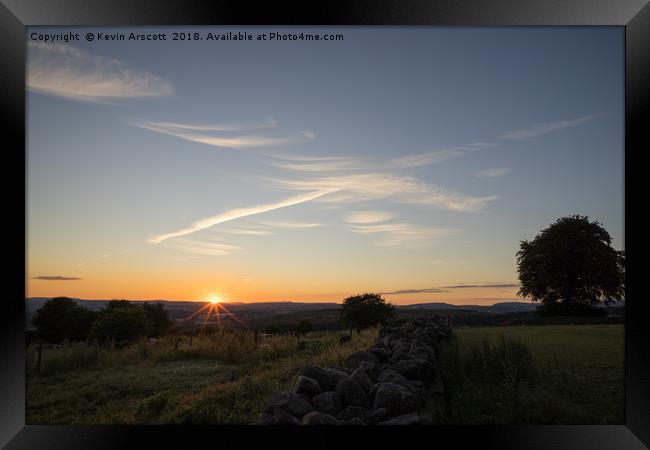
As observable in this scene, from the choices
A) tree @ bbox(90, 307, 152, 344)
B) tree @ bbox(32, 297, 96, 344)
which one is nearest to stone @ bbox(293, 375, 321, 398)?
tree @ bbox(90, 307, 152, 344)

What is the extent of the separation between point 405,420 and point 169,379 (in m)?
5.32

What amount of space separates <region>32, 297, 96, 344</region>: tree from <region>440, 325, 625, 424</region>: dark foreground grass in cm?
1048

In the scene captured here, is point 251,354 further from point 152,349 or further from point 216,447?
point 216,447

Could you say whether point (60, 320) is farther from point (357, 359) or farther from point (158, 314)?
point (357, 359)

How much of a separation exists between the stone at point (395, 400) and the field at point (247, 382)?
135cm

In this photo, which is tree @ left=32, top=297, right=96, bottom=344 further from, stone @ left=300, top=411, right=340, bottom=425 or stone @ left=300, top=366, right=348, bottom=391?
stone @ left=300, top=411, right=340, bottom=425

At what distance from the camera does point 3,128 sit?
4.75 m

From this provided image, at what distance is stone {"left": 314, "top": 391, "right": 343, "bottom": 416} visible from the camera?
380cm

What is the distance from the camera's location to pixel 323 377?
4219mm

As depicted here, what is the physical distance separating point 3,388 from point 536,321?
15794 millimetres

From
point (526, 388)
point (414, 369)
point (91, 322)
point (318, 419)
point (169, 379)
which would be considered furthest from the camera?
point (91, 322)

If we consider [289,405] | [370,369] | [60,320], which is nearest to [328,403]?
[289,405]

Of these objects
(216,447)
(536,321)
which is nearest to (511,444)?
(216,447)

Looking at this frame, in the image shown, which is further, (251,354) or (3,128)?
(251,354)
